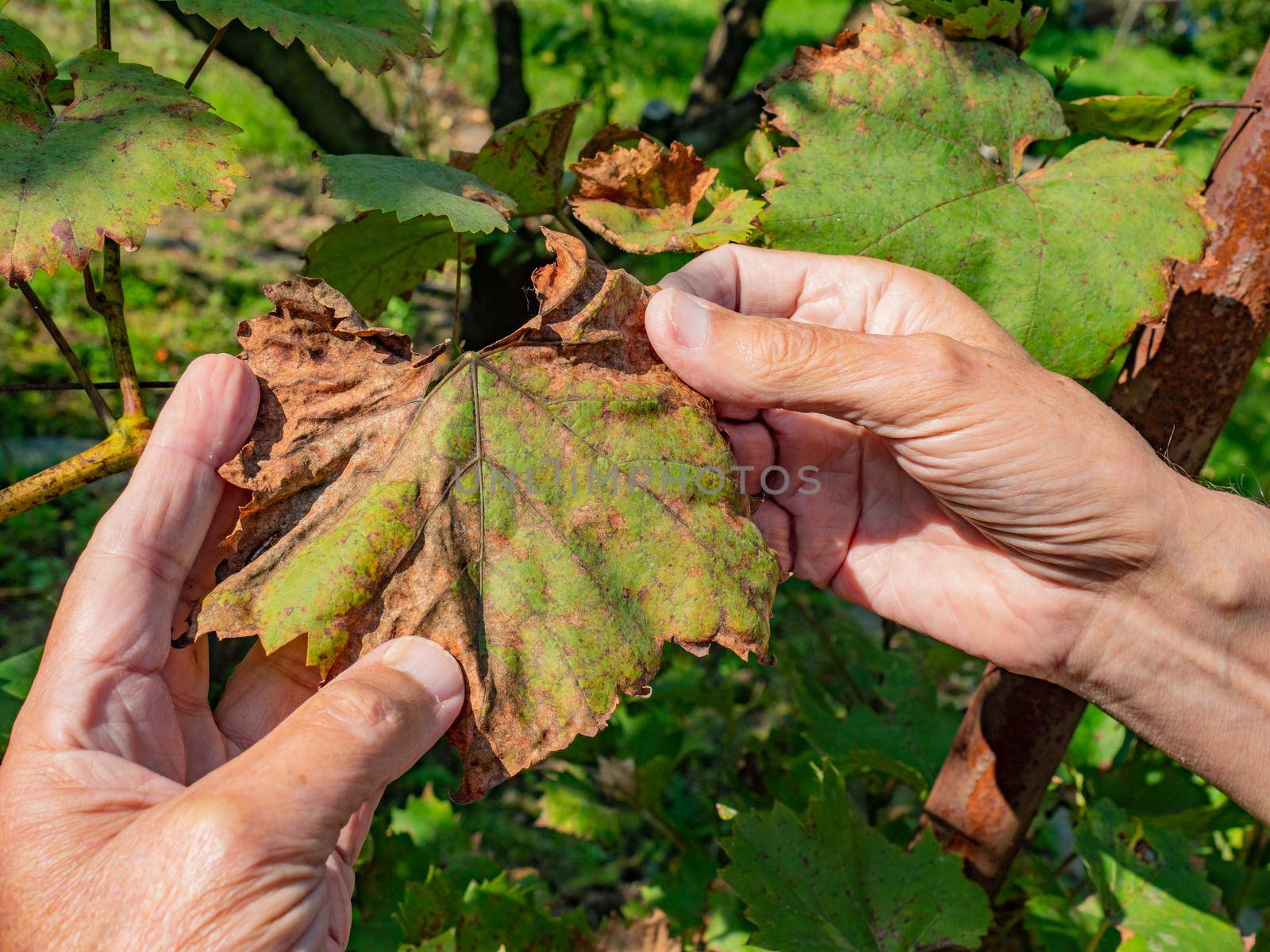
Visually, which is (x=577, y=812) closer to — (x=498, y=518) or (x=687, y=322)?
(x=498, y=518)

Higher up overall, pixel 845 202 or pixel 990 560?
pixel 845 202

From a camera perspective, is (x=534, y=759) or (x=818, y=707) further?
(x=818, y=707)

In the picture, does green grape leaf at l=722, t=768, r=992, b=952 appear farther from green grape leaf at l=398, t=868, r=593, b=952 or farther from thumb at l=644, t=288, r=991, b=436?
thumb at l=644, t=288, r=991, b=436

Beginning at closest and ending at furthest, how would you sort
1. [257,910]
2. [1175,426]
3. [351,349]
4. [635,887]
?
[257,910], [351,349], [1175,426], [635,887]

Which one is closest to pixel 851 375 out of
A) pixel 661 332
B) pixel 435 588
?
pixel 661 332

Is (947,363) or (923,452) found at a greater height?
(947,363)

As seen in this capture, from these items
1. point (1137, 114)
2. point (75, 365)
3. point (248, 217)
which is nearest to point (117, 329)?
point (75, 365)

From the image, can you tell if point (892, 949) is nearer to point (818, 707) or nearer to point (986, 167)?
point (818, 707)

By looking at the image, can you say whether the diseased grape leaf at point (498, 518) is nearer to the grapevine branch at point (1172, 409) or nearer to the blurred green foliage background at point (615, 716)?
the blurred green foliage background at point (615, 716)
